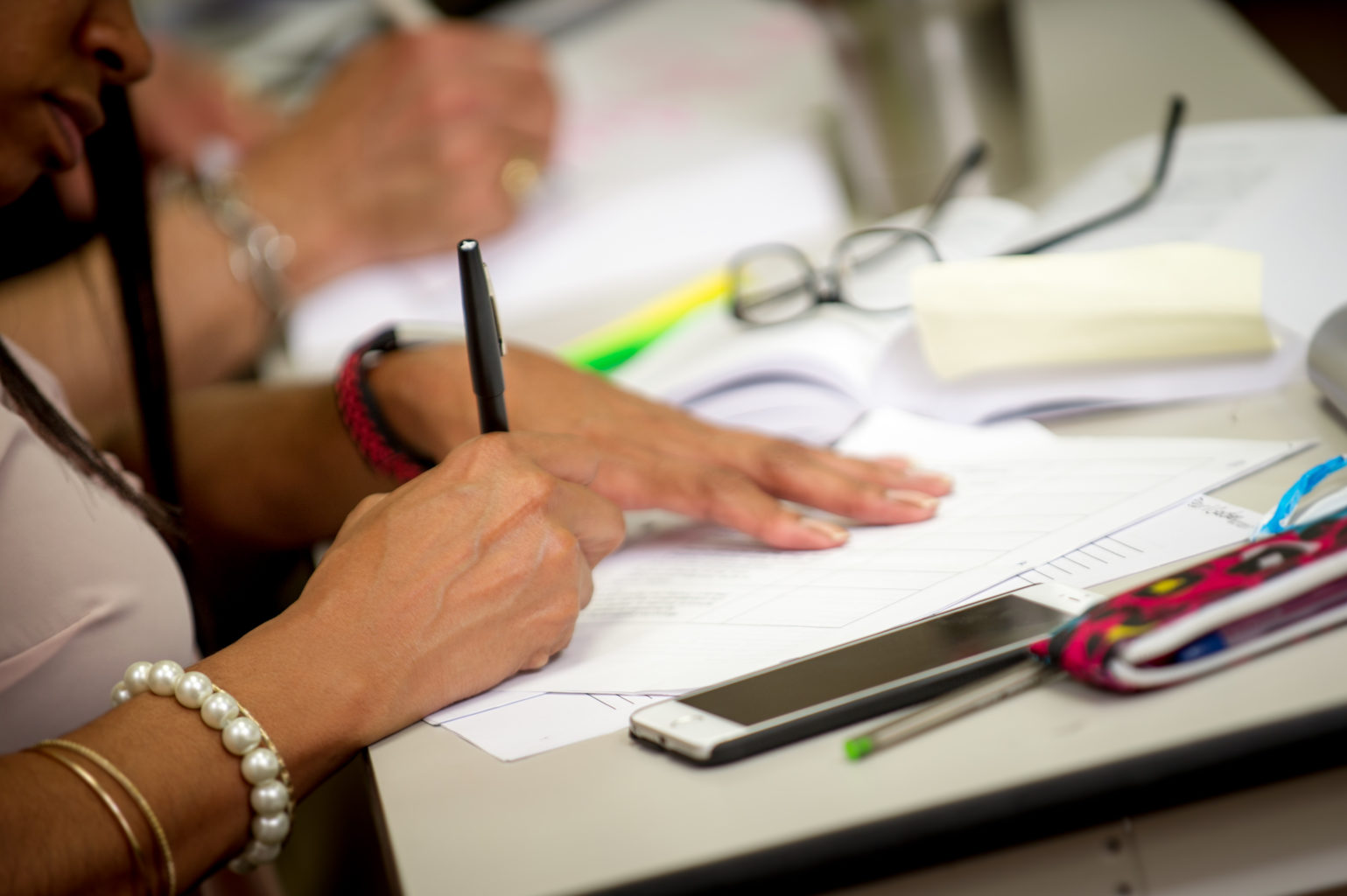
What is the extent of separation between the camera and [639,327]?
92 centimetres

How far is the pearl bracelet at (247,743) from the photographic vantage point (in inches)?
17.5

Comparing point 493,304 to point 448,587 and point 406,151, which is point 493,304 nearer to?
point 448,587

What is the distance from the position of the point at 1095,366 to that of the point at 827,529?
196 mm

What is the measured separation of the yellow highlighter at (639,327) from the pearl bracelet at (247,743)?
47cm

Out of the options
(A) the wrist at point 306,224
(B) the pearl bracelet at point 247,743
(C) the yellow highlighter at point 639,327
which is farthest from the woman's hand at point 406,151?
(B) the pearl bracelet at point 247,743

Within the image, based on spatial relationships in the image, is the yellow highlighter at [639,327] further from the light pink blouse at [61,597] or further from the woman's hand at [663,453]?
the light pink blouse at [61,597]

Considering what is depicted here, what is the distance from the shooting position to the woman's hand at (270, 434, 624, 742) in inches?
18.7

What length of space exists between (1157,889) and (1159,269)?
1.24ft

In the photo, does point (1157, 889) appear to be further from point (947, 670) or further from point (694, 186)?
point (694, 186)

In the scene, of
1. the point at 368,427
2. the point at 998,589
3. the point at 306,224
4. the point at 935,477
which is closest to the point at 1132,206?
the point at 935,477

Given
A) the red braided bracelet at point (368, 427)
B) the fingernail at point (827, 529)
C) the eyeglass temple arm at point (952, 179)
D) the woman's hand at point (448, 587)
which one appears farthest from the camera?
the eyeglass temple arm at point (952, 179)

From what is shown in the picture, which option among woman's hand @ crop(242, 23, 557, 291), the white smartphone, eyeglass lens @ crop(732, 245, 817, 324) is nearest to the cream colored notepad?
eyeglass lens @ crop(732, 245, 817, 324)

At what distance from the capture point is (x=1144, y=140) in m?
0.88

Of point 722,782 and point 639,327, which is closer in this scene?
point 722,782
